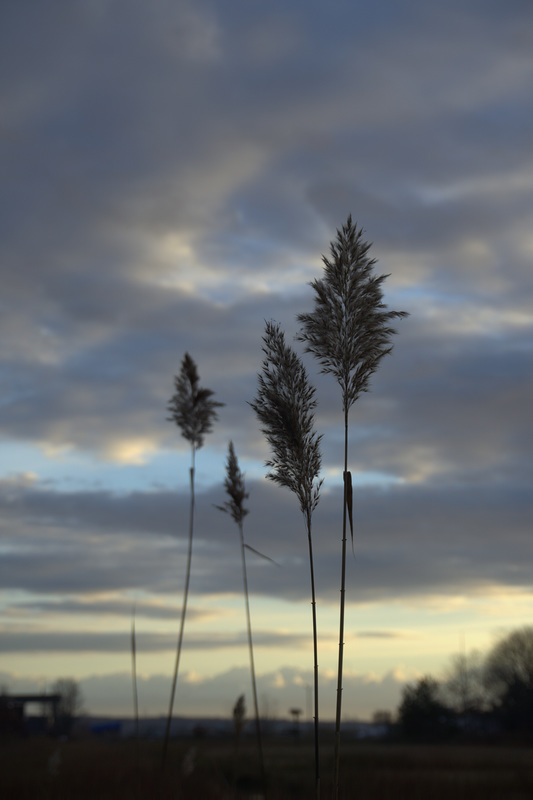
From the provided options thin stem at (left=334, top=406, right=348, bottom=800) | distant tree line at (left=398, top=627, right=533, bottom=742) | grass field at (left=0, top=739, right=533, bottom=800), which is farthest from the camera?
distant tree line at (left=398, top=627, right=533, bottom=742)

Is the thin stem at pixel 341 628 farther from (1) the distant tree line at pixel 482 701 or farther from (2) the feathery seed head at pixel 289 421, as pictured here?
(1) the distant tree line at pixel 482 701

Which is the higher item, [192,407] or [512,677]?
[192,407]

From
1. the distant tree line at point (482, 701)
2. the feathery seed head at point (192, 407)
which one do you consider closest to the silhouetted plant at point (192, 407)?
the feathery seed head at point (192, 407)

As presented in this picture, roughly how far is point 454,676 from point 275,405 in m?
57.8

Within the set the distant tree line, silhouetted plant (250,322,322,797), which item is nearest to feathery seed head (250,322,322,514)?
silhouetted plant (250,322,322,797)

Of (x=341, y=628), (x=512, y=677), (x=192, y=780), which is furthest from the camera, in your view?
(x=512, y=677)

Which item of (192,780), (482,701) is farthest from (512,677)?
(192,780)

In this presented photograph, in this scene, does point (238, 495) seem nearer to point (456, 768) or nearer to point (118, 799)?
point (118, 799)

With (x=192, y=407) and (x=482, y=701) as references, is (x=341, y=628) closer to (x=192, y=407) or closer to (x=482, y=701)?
(x=192, y=407)

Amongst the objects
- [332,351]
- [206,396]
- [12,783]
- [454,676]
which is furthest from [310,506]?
[454,676]

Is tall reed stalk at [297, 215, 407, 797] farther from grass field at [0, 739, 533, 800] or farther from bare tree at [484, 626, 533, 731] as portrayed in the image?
bare tree at [484, 626, 533, 731]

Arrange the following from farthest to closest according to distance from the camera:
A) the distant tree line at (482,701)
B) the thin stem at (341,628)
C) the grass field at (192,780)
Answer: the distant tree line at (482,701) → the grass field at (192,780) → the thin stem at (341,628)

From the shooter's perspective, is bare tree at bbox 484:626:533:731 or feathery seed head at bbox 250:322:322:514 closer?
feathery seed head at bbox 250:322:322:514

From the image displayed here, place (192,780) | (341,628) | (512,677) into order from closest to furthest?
(341,628) < (192,780) < (512,677)
